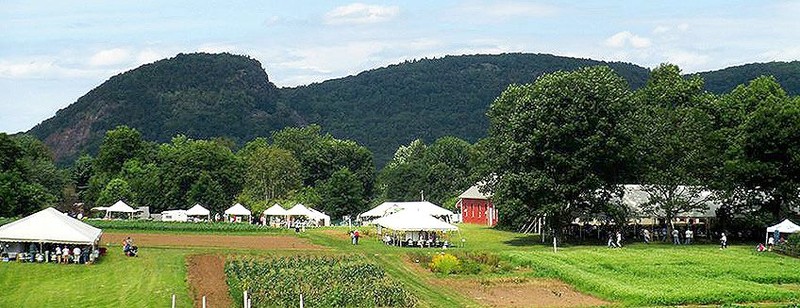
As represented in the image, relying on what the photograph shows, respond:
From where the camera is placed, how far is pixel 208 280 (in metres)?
43.2

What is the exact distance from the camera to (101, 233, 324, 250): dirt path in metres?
59.9

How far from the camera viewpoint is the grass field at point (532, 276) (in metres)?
38.5

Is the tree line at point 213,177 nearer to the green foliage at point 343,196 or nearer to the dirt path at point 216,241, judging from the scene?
the green foliage at point 343,196

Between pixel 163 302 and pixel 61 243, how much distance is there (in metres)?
14.7

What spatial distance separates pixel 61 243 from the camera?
49.0 metres

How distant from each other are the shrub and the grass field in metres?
0.60

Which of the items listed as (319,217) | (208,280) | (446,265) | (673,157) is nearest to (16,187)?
(319,217)

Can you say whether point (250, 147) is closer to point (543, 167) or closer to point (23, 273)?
point (543, 167)

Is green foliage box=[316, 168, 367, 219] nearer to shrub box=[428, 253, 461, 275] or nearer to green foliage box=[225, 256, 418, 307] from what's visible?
green foliage box=[225, 256, 418, 307]

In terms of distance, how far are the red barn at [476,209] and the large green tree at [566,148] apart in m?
23.6

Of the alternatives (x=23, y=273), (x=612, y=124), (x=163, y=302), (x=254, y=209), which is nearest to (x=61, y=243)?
(x=23, y=273)

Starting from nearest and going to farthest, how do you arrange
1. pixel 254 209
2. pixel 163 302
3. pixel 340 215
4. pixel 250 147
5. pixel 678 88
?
pixel 163 302 → pixel 678 88 → pixel 254 209 → pixel 340 215 → pixel 250 147

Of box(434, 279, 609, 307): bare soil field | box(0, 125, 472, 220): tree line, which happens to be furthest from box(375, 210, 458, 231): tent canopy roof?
box(0, 125, 472, 220): tree line

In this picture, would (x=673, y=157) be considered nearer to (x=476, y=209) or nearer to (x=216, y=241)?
(x=476, y=209)
